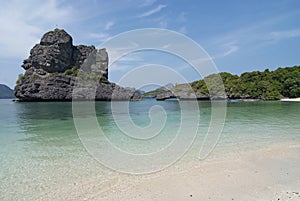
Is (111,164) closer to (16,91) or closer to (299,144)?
(299,144)

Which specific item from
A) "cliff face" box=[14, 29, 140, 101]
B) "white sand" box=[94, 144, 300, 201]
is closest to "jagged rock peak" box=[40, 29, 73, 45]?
"cliff face" box=[14, 29, 140, 101]

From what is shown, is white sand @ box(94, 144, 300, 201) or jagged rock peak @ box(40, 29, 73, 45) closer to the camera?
white sand @ box(94, 144, 300, 201)

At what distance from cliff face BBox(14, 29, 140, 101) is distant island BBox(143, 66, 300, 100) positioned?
62.5 ft

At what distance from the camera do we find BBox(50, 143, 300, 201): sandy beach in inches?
228

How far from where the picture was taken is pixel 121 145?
12578mm

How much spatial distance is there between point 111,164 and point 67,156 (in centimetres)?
236

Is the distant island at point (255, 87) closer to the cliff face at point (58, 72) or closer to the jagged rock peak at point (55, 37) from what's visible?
the cliff face at point (58, 72)

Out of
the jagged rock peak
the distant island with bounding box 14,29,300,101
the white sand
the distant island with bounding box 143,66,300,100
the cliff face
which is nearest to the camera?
the white sand

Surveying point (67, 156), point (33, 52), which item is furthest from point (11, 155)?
point (33, 52)

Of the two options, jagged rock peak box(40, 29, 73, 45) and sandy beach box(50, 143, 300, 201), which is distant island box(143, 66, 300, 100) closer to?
jagged rock peak box(40, 29, 73, 45)

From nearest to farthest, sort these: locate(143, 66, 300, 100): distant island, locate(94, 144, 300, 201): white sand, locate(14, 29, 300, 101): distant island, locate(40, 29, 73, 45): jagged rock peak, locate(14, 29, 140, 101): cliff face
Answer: locate(94, 144, 300, 201): white sand, locate(14, 29, 140, 101): cliff face, locate(14, 29, 300, 101): distant island, locate(143, 66, 300, 100): distant island, locate(40, 29, 73, 45): jagged rock peak

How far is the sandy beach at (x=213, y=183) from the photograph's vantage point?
579cm

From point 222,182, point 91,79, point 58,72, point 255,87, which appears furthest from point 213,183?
point 58,72

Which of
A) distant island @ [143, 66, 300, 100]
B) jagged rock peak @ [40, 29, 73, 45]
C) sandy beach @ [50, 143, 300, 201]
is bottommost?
sandy beach @ [50, 143, 300, 201]
